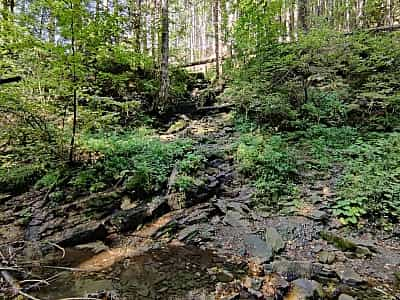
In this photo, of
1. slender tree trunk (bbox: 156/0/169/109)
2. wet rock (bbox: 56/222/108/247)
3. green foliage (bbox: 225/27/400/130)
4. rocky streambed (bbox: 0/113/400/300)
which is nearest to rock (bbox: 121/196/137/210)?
rocky streambed (bbox: 0/113/400/300)

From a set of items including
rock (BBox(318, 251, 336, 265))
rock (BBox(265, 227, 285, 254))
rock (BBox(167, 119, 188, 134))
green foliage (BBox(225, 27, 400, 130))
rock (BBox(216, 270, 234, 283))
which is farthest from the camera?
rock (BBox(167, 119, 188, 134))

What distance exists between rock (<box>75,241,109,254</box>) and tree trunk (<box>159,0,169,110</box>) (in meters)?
6.69

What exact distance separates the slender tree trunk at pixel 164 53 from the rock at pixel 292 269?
8000 mm

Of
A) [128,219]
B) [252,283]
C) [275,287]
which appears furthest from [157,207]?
[275,287]

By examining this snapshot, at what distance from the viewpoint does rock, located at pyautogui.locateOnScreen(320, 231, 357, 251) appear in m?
4.83

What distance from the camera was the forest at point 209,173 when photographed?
438 centimetres

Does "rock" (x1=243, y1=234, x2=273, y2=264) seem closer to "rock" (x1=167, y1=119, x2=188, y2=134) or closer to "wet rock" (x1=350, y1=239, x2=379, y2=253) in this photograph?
"wet rock" (x1=350, y1=239, x2=379, y2=253)

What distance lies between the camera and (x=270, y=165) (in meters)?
6.96

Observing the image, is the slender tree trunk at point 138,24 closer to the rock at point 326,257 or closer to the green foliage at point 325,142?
the green foliage at point 325,142

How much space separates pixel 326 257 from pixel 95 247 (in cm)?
383

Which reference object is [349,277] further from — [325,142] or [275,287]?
[325,142]

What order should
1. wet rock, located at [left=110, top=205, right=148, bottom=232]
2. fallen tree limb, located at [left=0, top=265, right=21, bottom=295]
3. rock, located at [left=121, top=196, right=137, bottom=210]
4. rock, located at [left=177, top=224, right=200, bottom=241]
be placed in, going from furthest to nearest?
rock, located at [left=121, top=196, right=137, bottom=210]
wet rock, located at [left=110, top=205, right=148, bottom=232]
rock, located at [left=177, top=224, right=200, bottom=241]
fallen tree limb, located at [left=0, top=265, right=21, bottom=295]

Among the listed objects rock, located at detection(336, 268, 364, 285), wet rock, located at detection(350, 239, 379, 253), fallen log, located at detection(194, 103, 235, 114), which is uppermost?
fallen log, located at detection(194, 103, 235, 114)

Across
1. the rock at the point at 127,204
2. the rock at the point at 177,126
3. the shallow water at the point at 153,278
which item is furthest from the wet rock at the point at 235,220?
the rock at the point at 177,126
